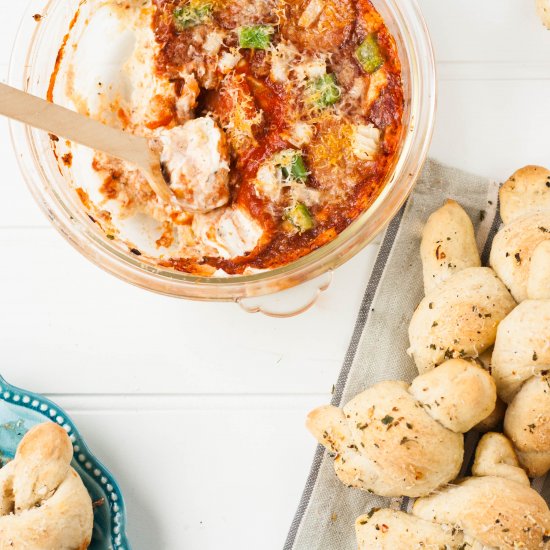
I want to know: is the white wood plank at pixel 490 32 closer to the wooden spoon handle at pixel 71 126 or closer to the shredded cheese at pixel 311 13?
the shredded cheese at pixel 311 13

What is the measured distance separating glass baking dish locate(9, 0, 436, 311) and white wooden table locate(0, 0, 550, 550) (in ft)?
0.50

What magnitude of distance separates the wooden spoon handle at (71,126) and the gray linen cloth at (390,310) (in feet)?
2.20

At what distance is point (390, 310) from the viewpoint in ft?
6.35

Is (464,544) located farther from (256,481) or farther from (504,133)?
(504,133)

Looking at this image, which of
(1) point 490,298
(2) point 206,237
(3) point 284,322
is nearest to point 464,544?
(1) point 490,298

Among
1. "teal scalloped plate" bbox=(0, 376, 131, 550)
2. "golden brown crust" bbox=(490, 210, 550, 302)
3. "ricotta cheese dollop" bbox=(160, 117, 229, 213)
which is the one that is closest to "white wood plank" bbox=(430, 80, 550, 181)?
"golden brown crust" bbox=(490, 210, 550, 302)

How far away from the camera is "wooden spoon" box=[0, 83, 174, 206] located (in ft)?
4.98

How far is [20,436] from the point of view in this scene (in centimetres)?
188

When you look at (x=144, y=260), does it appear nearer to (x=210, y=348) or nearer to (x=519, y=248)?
(x=210, y=348)

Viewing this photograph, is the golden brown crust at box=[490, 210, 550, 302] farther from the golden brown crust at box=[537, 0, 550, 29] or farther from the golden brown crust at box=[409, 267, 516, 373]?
the golden brown crust at box=[537, 0, 550, 29]

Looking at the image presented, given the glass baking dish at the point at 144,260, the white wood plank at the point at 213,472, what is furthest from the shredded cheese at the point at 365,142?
the white wood plank at the point at 213,472

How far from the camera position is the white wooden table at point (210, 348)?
1.96m

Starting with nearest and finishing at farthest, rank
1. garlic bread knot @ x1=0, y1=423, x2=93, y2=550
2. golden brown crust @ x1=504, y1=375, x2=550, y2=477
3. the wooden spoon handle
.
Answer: the wooden spoon handle
golden brown crust @ x1=504, y1=375, x2=550, y2=477
garlic bread knot @ x1=0, y1=423, x2=93, y2=550

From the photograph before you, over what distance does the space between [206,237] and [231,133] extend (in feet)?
0.89
